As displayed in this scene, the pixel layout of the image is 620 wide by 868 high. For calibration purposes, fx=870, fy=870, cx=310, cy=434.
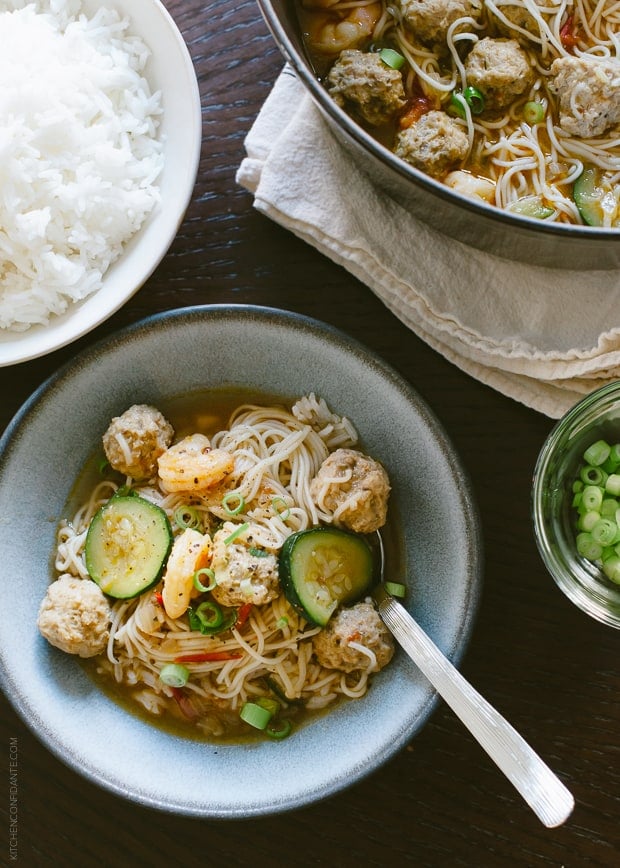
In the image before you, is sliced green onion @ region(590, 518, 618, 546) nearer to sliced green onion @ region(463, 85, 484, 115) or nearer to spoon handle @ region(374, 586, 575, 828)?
spoon handle @ region(374, 586, 575, 828)

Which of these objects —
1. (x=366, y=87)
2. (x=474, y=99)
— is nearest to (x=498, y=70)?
(x=474, y=99)

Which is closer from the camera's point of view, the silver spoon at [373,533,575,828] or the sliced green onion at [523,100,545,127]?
the silver spoon at [373,533,575,828]

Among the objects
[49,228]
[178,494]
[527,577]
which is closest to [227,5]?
[49,228]

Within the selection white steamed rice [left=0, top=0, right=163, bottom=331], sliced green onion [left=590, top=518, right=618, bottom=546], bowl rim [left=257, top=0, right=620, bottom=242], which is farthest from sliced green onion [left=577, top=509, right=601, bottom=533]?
white steamed rice [left=0, top=0, right=163, bottom=331]

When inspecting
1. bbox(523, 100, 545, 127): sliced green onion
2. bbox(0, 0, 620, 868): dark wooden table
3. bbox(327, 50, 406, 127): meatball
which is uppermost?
bbox(327, 50, 406, 127): meatball

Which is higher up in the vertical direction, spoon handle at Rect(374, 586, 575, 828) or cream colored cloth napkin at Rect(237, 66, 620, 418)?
cream colored cloth napkin at Rect(237, 66, 620, 418)
